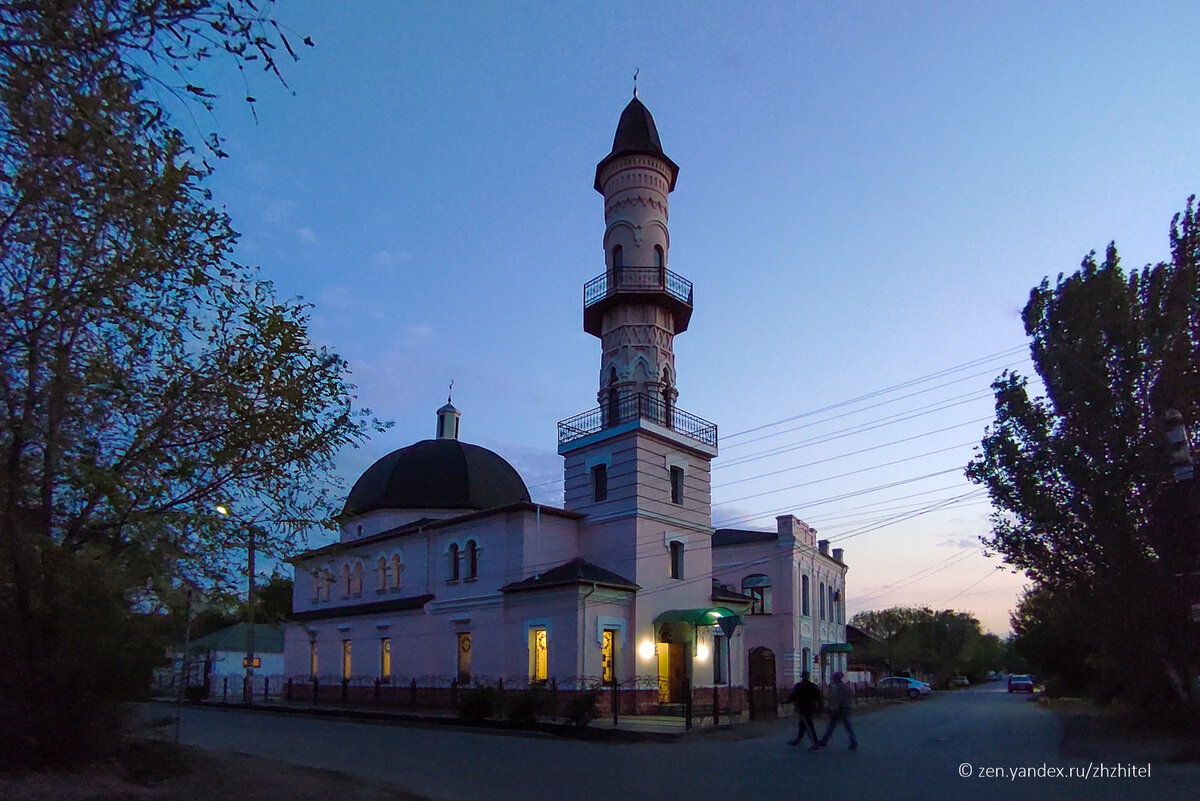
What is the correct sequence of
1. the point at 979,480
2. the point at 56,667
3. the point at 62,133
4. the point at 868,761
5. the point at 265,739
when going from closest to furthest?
1. the point at 62,133
2. the point at 56,667
3. the point at 868,761
4. the point at 265,739
5. the point at 979,480

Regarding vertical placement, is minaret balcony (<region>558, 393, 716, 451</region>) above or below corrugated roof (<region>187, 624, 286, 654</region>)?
above

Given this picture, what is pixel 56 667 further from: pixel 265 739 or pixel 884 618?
pixel 884 618

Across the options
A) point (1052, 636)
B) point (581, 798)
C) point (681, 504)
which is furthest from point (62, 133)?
point (1052, 636)

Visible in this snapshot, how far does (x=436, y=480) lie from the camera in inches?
1444

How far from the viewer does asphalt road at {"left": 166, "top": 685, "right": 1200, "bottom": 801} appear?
10898 mm

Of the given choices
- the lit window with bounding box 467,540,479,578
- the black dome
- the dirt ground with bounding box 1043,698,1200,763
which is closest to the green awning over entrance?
the lit window with bounding box 467,540,479,578

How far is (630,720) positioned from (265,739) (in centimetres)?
947

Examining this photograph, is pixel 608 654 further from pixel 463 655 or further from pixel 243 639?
pixel 243 639

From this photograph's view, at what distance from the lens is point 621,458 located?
1098 inches

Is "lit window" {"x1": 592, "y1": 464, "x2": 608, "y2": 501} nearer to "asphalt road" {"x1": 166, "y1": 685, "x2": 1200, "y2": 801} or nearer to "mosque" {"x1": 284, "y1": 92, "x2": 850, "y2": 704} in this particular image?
"mosque" {"x1": 284, "y1": 92, "x2": 850, "y2": 704}

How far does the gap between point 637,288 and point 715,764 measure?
60.0 feet

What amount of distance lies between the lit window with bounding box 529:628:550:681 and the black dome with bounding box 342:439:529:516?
902 centimetres

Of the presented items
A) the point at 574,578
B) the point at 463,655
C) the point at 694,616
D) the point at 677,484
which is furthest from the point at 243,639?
the point at 694,616

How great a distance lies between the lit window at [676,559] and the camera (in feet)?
93.8
